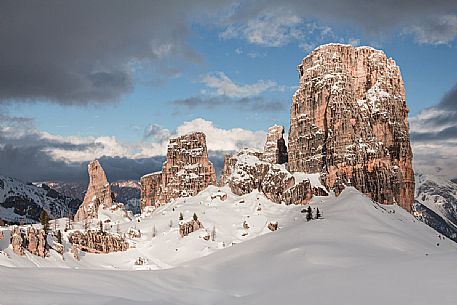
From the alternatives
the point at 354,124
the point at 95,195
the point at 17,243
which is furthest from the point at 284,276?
the point at 95,195

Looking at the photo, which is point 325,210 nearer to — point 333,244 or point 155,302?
point 333,244

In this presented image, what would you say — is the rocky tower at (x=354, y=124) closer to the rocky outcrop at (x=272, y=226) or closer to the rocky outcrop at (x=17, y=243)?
the rocky outcrop at (x=272, y=226)

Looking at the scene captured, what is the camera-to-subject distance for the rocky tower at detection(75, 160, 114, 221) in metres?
171

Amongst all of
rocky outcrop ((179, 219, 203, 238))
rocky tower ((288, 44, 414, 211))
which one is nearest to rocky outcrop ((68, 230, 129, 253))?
rocky outcrop ((179, 219, 203, 238))

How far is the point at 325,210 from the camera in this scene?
376 feet

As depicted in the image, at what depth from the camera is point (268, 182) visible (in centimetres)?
13725

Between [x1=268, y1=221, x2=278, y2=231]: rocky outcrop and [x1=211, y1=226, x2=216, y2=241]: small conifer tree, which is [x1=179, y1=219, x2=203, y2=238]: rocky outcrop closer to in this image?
[x1=211, y1=226, x2=216, y2=241]: small conifer tree

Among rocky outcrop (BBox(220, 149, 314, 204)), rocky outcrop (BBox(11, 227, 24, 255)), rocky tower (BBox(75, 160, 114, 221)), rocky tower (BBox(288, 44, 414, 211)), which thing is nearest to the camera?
rocky outcrop (BBox(11, 227, 24, 255))

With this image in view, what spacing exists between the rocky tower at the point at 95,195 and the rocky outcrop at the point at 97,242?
218 feet

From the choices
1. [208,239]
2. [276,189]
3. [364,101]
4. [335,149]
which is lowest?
[208,239]

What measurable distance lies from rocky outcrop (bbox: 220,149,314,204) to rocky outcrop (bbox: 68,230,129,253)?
47353 millimetres

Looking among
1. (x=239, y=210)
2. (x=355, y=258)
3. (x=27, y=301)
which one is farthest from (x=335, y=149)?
(x=27, y=301)

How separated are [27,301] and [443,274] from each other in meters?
28.4

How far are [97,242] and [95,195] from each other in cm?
7638
